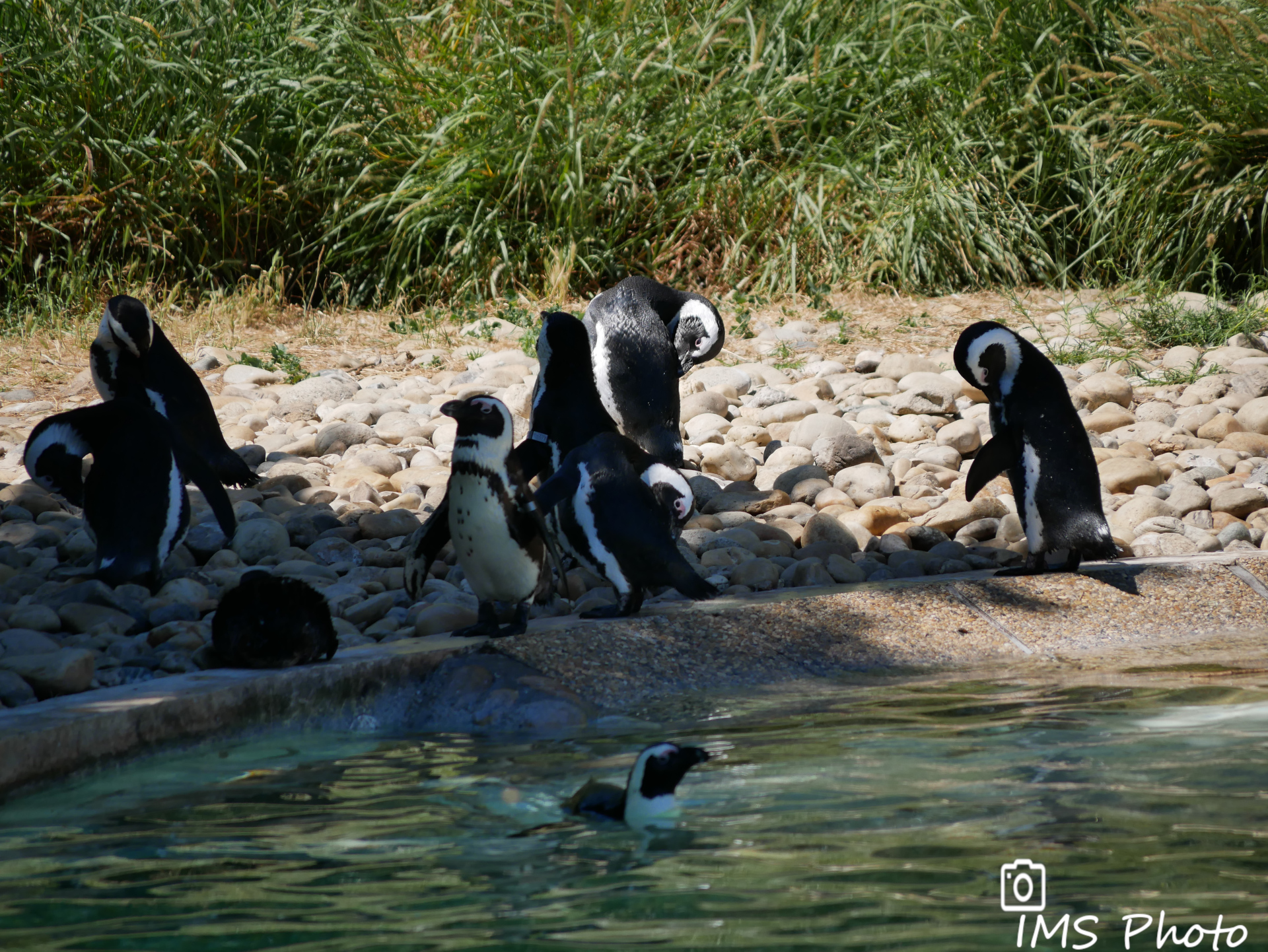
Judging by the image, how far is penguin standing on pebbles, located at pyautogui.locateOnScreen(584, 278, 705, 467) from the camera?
5.43 m

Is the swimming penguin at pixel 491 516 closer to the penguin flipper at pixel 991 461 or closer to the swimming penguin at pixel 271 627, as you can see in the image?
the swimming penguin at pixel 271 627

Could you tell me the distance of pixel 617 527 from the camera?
3.71m

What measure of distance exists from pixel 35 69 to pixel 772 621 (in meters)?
7.26

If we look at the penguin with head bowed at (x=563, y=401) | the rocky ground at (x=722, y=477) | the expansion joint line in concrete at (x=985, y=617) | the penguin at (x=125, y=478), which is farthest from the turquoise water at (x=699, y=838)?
the penguin with head bowed at (x=563, y=401)

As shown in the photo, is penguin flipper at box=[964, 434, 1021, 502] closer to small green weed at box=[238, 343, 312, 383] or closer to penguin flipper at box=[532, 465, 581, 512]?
penguin flipper at box=[532, 465, 581, 512]

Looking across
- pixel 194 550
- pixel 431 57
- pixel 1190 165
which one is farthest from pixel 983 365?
pixel 431 57

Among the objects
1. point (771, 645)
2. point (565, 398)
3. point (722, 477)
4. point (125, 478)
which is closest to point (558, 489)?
point (771, 645)

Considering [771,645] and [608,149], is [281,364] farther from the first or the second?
[771,645]

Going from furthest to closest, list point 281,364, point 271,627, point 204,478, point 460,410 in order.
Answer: point 281,364 < point 204,478 < point 460,410 < point 271,627

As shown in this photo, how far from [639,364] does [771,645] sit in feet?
Result: 7.25

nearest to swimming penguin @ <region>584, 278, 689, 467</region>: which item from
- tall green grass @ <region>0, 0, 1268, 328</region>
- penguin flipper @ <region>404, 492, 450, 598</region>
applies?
penguin flipper @ <region>404, 492, 450, 598</region>

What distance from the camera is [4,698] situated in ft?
9.68

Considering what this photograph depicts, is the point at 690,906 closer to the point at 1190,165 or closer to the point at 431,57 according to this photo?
the point at 1190,165

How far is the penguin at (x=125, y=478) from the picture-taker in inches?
160
